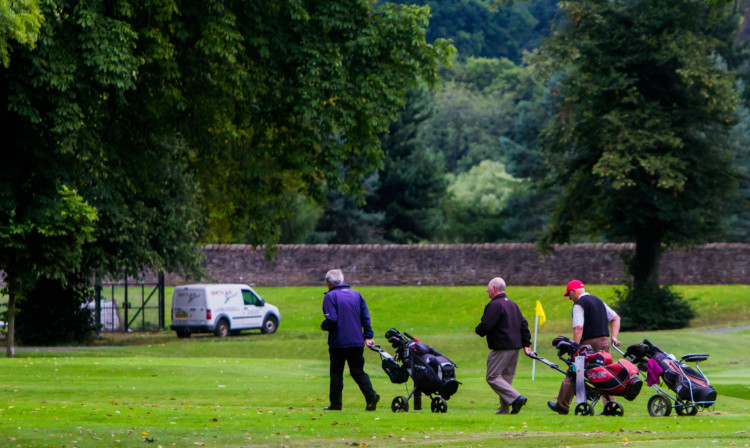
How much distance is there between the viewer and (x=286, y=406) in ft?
48.2

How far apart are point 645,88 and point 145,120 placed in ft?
68.8

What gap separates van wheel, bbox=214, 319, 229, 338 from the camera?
36469 millimetres

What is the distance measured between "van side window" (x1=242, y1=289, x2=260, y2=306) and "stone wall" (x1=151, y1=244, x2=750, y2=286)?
26.3 ft

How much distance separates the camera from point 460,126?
94.6m

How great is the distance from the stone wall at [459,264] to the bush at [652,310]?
7.88m

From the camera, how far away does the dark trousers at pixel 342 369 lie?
41.3ft

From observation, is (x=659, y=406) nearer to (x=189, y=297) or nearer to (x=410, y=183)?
(x=189, y=297)

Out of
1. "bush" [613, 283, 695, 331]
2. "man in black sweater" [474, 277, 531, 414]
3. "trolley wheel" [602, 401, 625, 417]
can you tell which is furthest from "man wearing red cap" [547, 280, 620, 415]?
"bush" [613, 283, 695, 331]

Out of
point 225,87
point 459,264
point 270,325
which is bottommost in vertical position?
point 270,325

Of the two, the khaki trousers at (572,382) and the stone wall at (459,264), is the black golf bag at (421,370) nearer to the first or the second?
the khaki trousers at (572,382)

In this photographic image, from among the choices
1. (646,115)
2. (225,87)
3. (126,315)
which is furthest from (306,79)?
(126,315)

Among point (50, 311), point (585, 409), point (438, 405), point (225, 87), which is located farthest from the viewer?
point (50, 311)

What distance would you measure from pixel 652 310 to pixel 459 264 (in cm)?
1337

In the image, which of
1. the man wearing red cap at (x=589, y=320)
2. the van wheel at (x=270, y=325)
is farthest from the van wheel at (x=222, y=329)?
the man wearing red cap at (x=589, y=320)
